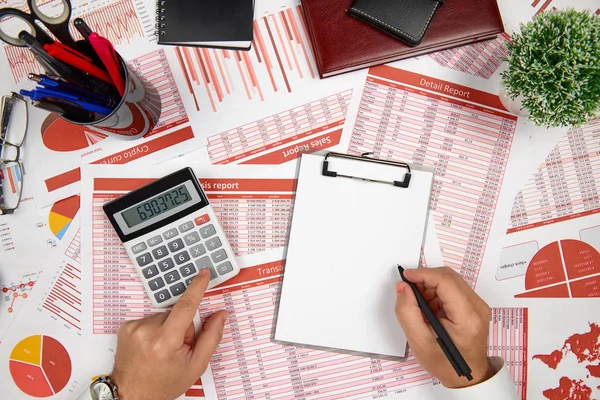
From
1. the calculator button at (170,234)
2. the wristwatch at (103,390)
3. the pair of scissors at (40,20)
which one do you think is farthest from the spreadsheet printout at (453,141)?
the wristwatch at (103,390)

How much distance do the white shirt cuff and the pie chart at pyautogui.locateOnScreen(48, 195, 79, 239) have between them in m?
0.72

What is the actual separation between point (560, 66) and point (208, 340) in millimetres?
667

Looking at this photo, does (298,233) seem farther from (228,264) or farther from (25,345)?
(25,345)

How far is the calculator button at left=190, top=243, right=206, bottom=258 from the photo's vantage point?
2.30ft

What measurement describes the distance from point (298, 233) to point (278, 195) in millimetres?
77

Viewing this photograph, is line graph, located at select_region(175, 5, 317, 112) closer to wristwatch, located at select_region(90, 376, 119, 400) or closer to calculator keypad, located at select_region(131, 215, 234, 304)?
calculator keypad, located at select_region(131, 215, 234, 304)

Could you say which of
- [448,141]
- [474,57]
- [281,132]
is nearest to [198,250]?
[281,132]

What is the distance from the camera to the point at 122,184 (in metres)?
0.74

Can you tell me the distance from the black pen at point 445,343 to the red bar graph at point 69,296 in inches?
23.5

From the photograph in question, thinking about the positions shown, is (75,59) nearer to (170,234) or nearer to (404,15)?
(170,234)

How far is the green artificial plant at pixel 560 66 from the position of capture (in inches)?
22.0

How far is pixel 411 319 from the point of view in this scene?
25.8 inches

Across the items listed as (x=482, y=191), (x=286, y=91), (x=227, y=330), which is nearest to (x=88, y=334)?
(x=227, y=330)

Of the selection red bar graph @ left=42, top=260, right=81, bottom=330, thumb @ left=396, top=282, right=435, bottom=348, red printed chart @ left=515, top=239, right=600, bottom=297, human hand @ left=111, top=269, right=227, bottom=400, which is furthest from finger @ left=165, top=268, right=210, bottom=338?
red printed chart @ left=515, top=239, right=600, bottom=297
